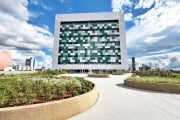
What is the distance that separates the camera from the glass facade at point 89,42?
60.4 meters

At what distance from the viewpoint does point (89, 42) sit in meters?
63.0

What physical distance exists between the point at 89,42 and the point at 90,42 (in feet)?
1.54

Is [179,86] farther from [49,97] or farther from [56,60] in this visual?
[56,60]

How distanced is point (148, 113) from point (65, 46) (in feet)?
196

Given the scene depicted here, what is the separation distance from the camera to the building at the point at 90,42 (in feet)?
195

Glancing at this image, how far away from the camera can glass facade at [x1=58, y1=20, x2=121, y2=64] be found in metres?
60.4

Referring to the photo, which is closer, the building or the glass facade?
the building

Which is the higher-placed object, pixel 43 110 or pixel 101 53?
pixel 101 53

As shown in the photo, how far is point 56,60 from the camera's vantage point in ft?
201

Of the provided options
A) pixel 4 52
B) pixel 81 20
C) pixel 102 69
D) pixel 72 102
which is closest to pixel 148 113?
pixel 72 102

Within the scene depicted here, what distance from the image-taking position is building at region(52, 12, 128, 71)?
195ft

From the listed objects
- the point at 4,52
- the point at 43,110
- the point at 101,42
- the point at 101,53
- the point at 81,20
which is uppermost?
the point at 81,20

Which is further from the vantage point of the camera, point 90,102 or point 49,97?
point 90,102

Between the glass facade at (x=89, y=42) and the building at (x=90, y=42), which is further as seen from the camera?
the glass facade at (x=89, y=42)
